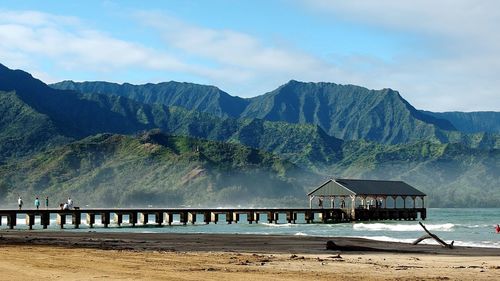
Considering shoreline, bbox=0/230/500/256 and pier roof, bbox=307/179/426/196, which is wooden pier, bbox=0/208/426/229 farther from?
shoreline, bbox=0/230/500/256

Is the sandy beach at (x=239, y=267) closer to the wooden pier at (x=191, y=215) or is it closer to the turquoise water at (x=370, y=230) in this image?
the turquoise water at (x=370, y=230)

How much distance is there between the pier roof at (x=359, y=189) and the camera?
99.1 meters

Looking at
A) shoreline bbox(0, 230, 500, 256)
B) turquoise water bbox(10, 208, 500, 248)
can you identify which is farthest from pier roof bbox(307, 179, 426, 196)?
shoreline bbox(0, 230, 500, 256)

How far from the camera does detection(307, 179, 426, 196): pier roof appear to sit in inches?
3900

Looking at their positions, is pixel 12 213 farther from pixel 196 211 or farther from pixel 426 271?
pixel 426 271

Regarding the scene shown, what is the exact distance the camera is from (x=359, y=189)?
100 m

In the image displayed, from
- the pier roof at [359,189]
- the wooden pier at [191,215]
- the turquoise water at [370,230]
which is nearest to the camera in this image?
the turquoise water at [370,230]

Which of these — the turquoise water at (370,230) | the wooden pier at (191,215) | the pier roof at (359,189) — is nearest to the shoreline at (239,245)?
the turquoise water at (370,230)

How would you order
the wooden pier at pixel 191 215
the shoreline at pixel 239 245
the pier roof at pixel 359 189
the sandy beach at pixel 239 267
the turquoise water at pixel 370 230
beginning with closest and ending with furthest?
the sandy beach at pixel 239 267 < the shoreline at pixel 239 245 < the turquoise water at pixel 370 230 < the wooden pier at pixel 191 215 < the pier roof at pixel 359 189

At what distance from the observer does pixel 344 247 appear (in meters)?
32.1

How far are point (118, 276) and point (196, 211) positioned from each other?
7015 cm

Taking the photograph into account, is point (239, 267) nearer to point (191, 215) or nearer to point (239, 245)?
point (239, 245)

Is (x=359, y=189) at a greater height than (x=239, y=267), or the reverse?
(x=359, y=189)

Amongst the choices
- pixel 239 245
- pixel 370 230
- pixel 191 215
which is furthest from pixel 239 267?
pixel 191 215
